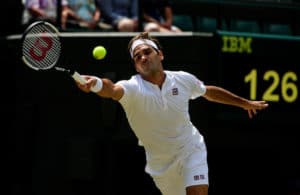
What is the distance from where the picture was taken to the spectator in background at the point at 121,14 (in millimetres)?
9789

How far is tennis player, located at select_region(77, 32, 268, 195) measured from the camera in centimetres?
687

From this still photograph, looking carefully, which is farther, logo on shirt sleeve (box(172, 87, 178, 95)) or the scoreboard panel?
the scoreboard panel

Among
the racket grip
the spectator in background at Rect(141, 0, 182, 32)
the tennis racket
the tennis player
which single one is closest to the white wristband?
the racket grip

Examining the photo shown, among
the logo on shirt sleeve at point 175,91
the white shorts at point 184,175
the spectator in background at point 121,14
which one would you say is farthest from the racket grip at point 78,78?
the spectator in background at point 121,14

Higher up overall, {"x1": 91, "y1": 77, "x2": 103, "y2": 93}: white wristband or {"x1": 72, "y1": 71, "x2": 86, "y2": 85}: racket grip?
{"x1": 72, "y1": 71, "x2": 86, "y2": 85}: racket grip

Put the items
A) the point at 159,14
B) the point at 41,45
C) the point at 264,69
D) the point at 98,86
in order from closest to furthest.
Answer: the point at 98,86 < the point at 41,45 < the point at 264,69 < the point at 159,14

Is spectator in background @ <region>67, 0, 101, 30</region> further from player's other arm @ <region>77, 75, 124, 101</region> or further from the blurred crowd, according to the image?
player's other arm @ <region>77, 75, 124, 101</region>

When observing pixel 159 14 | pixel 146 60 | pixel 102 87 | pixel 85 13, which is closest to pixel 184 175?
pixel 146 60

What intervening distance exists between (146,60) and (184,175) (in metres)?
0.92

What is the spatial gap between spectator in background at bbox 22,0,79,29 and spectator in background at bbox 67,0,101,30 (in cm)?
10

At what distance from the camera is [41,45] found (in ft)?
23.0

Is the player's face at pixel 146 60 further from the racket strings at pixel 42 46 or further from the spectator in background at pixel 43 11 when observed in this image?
the spectator in background at pixel 43 11

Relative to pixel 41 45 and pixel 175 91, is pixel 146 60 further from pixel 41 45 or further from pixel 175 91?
pixel 41 45

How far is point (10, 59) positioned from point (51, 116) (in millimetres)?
765
